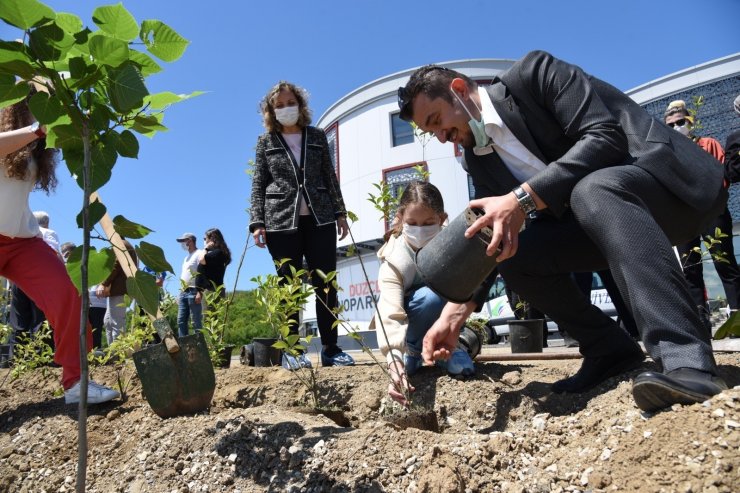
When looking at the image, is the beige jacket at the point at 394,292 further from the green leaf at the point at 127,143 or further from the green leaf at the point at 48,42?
the green leaf at the point at 48,42

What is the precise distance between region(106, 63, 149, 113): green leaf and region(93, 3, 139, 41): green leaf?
83mm

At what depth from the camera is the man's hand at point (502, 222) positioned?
5.29 feet

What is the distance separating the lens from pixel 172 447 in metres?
1.85

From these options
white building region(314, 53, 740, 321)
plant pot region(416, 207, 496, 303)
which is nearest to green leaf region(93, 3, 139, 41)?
plant pot region(416, 207, 496, 303)

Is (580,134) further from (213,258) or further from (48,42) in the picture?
(213,258)

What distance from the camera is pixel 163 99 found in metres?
1.51

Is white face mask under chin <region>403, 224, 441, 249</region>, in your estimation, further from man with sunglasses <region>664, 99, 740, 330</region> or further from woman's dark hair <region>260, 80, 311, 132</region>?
man with sunglasses <region>664, 99, 740, 330</region>

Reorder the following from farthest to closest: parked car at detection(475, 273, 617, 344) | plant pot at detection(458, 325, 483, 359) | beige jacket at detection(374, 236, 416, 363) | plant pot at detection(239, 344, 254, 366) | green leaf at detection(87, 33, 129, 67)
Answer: parked car at detection(475, 273, 617, 344) < plant pot at detection(239, 344, 254, 366) < plant pot at detection(458, 325, 483, 359) < beige jacket at detection(374, 236, 416, 363) < green leaf at detection(87, 33, 129, 67)

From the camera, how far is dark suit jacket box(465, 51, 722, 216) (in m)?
1.70

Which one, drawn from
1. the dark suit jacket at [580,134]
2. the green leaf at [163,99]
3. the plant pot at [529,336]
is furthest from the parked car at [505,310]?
the green leaf at [163,99]

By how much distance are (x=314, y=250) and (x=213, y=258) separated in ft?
10.4

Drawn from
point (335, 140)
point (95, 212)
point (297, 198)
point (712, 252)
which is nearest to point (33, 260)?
point (297, 198)

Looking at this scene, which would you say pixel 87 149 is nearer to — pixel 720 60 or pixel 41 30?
pixel 41 30

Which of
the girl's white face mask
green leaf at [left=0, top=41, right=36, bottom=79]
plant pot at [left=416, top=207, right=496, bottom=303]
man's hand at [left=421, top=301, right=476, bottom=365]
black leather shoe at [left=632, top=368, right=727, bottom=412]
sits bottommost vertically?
black leather shoe at [left=632, top=368, right=727, bottom=412]
